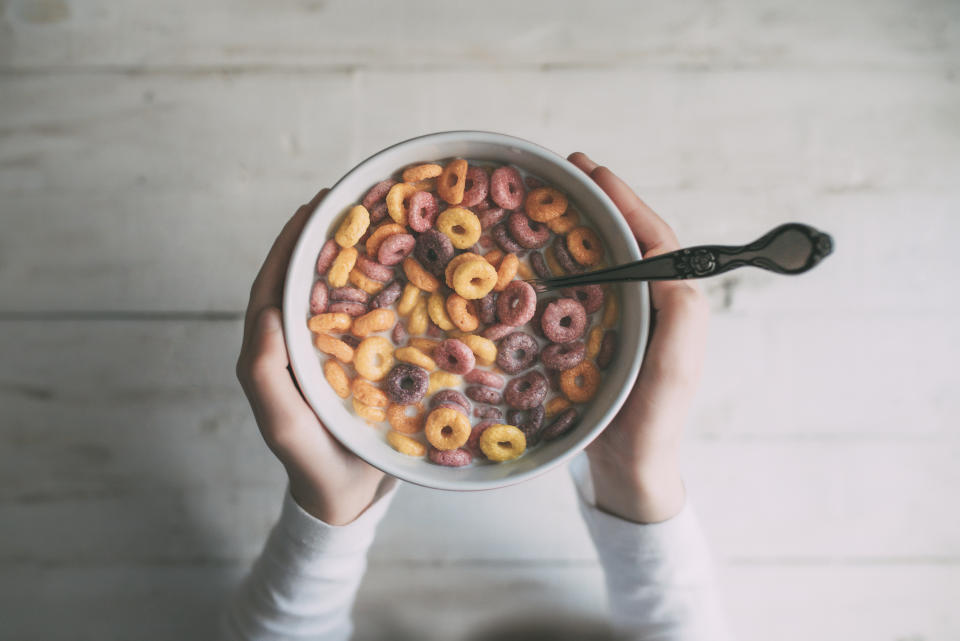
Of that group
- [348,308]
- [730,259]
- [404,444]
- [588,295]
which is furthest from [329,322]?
[730,259]

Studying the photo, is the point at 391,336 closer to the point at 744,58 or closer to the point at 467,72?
the point at 467,72

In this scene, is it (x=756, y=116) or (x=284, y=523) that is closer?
(x=284, y=523)

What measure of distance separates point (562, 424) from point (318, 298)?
0.78ft

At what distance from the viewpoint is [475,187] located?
1.94 feet

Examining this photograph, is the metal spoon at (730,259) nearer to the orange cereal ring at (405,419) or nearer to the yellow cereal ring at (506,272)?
the yellow cereal ring at (506,272)

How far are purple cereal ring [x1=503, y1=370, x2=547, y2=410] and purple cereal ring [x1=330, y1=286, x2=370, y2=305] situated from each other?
6.0 inches

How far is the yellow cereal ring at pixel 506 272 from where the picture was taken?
580 mm

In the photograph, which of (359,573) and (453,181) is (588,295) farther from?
(359,573)

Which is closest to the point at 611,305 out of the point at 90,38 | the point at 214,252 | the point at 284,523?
the point at 284,523

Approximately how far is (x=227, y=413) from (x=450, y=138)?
0.51 meters

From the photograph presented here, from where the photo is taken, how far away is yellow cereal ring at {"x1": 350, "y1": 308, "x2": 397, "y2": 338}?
580 mm

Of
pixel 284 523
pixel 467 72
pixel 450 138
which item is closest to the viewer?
pixel 450 138

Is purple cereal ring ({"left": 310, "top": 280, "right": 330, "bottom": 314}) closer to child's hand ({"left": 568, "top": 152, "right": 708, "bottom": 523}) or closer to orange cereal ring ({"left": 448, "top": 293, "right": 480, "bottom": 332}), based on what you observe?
orange cereal ring ({"left": 448, "top": 293, "right": 480, "bottom": 332})

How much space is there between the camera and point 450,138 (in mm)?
560
